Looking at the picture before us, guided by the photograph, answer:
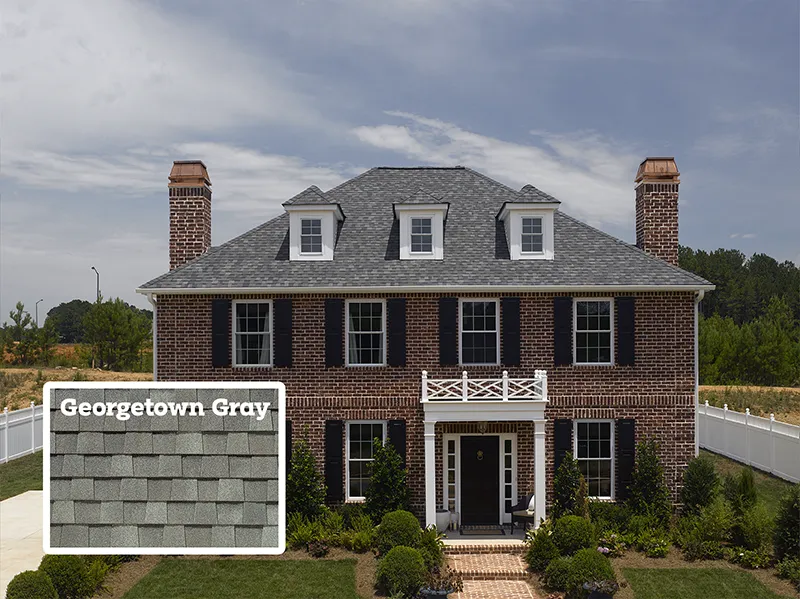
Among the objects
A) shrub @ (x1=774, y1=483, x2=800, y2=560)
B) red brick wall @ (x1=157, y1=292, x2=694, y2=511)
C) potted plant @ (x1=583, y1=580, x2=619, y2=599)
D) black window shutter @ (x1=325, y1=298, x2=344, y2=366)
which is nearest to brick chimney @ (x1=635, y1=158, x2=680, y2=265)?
red brick wall @ (x1=157, y1=292, x2=694, y2=511)

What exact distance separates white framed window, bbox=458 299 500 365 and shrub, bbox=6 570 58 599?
33.8ft

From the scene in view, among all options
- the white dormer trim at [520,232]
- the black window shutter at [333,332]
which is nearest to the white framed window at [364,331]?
the black window shutter at [333,332]

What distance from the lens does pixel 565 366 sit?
59.8 feet

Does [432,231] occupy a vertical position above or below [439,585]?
above

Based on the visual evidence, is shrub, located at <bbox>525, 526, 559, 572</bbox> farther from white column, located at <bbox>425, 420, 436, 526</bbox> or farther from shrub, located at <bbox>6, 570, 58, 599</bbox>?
shrub, located at <bbox>6, 570, 58, 599</bbox>

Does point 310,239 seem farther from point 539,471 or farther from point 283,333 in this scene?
point 539,471

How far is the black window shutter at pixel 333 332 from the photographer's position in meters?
18.1

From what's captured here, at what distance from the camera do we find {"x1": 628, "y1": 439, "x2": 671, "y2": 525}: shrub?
17500mm

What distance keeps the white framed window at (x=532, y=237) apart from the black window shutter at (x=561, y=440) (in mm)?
4559

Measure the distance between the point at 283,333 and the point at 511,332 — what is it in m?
5.80

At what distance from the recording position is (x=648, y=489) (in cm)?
1766

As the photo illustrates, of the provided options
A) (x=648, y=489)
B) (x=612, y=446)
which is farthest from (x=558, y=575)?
(x=612, y=446)

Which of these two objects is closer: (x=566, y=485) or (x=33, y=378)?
(x=566, y=485)

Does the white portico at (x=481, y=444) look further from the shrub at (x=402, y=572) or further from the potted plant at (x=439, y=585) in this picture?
the shrub at (x=402, y=572)
